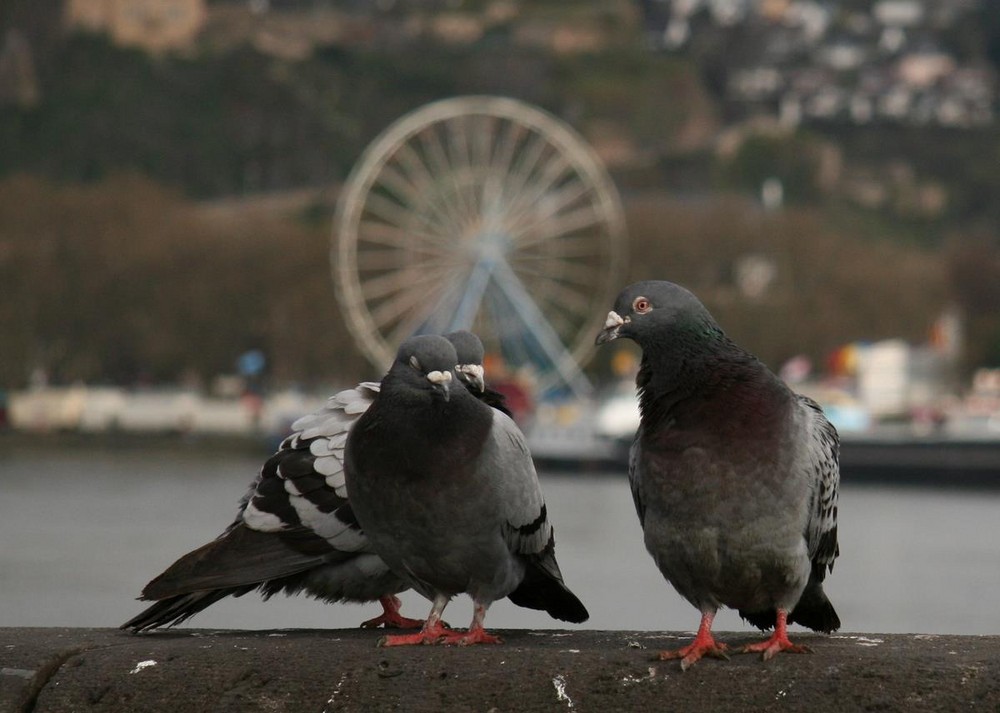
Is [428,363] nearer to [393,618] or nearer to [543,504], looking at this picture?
[543,504]

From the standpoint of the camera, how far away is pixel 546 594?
717 cm

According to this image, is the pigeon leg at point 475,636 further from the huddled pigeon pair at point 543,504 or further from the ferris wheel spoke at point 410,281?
the ferris wheel spoke at point 410,281

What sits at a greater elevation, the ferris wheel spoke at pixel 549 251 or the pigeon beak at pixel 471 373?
the ferris wheel spoke at pixel 549 251

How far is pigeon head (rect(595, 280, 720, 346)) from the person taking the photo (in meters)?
6.31

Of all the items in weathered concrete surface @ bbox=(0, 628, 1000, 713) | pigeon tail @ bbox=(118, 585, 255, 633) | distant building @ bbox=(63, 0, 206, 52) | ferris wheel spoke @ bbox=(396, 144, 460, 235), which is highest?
→ distant building @ bbox=(63, 0, 206, 52)

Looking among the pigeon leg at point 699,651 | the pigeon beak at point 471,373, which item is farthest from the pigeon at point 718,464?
the pigeon beak at point 471,373

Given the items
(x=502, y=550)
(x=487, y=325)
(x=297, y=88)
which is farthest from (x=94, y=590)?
(x=297, y=88)

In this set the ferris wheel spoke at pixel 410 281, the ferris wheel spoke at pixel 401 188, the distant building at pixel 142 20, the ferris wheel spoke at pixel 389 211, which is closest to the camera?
the ferris wheel spoke at pixel 410 281

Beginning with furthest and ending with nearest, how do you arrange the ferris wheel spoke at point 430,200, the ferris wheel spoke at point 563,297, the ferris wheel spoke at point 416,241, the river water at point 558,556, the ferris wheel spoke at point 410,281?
the ferris wheel spoke at point 563,297 → the ferris wheel spoke at point 430,200 → the ferris wheel spoke at point 416,241 → the ferris wheel spoke at point 410,281 → the river water at point 558,556

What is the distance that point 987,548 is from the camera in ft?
133

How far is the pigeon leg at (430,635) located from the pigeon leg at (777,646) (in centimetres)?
99

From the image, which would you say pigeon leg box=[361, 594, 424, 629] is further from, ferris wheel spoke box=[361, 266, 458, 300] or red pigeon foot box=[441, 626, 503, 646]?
ferris wheel spoke box=[361, 266, 458, 300]

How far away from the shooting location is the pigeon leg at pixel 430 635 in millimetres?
6473

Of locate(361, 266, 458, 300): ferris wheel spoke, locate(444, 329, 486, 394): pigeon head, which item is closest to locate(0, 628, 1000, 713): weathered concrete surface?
locate(444, 329, 486, 394): pigeon head
